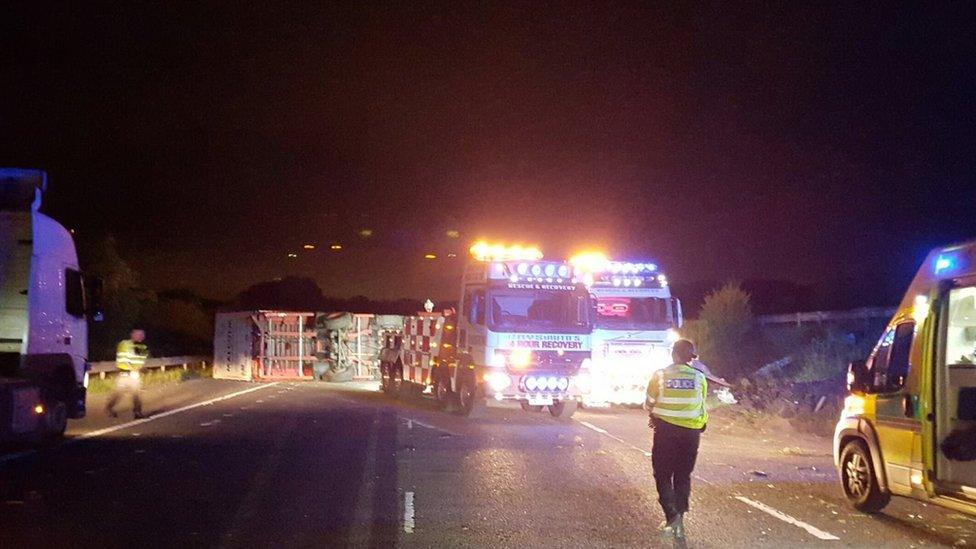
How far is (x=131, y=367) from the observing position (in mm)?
18938

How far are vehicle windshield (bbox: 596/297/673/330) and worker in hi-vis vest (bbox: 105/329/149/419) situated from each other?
9.35 m

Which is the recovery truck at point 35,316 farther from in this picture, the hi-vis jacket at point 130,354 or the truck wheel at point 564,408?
the truck wheel at point 564,408

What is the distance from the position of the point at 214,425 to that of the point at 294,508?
8.71 m

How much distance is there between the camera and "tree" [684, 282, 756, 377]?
98.9ft

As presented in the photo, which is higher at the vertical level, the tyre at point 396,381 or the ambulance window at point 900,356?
the ambulance window at point 900,356

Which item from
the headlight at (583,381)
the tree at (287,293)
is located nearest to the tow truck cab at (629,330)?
the headlight at (583,381)

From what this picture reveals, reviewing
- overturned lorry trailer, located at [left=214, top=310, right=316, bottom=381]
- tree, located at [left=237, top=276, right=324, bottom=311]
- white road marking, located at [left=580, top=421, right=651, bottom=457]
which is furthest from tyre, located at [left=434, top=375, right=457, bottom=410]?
tree, located at [left=237, top=276, right=324, bottom=311]

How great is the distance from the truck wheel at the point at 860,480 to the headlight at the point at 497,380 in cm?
866

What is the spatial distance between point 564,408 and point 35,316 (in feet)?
32.3

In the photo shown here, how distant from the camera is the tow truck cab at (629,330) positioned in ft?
71.1

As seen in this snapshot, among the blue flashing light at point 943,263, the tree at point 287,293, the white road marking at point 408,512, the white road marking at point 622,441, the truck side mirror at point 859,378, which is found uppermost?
the tree at point 287,293

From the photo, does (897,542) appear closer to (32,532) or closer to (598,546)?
(598,546)

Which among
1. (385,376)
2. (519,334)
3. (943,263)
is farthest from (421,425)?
(943,263)

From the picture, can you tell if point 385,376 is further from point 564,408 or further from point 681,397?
point 681,397
